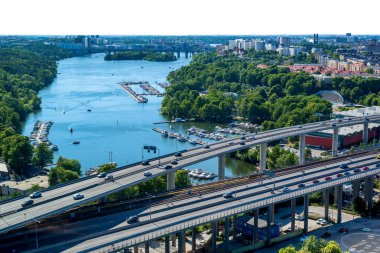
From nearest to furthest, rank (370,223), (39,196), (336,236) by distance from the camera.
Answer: (39,196) → (336,236) → (370,223)

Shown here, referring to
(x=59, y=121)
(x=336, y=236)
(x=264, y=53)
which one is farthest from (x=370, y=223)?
(x=264, y=53)

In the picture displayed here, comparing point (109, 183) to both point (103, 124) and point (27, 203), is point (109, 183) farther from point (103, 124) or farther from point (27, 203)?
point (103, 124)

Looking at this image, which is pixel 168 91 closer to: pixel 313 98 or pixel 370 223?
pixel 313 98

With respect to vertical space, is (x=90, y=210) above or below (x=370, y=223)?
above

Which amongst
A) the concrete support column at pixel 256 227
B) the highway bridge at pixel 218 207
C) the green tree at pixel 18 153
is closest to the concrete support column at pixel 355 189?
the highway bridge at pixel 218 207

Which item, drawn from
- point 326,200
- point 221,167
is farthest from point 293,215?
point 221,167

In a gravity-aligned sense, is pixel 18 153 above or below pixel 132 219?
below

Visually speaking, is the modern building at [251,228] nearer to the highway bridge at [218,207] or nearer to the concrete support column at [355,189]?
the highway bridge at [218,207]
